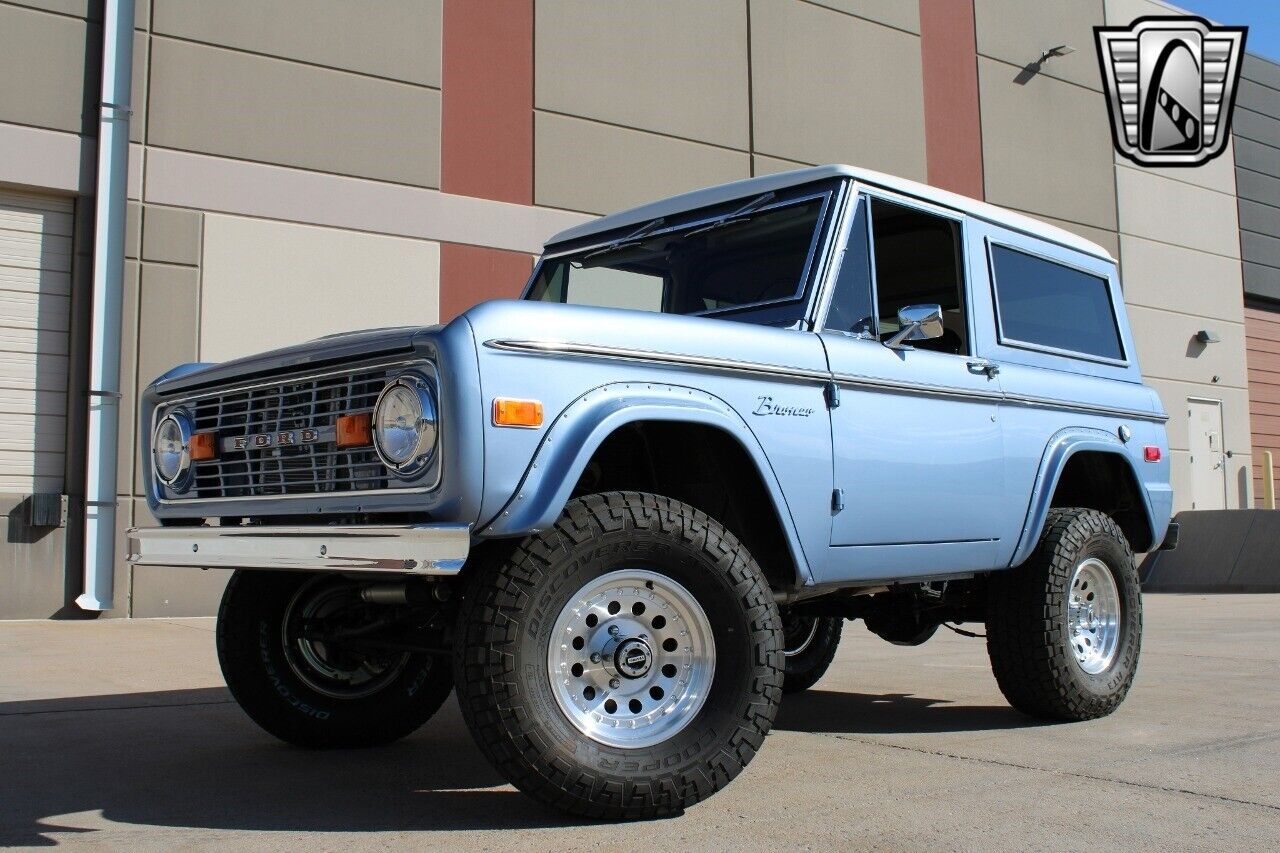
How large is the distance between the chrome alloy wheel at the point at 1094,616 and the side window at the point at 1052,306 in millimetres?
1022

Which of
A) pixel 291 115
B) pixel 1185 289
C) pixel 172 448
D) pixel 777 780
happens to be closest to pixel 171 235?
pixel 291 115

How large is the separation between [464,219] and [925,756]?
8.99 metres

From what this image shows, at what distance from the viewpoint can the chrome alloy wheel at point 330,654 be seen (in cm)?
446

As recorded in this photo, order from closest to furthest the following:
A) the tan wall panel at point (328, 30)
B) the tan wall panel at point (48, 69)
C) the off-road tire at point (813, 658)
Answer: the off-road tire at point (813, 658)
the tan wall panel at point (48, 69)
the tan wall panel at point (328, 30)

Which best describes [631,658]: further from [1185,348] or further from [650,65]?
[1185,348]

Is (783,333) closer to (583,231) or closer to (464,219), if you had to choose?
(583,231)

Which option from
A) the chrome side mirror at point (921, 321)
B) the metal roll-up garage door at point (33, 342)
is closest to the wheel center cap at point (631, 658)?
the chrome side mirror at point (921, 321)

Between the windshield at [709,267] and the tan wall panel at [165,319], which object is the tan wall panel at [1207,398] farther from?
the windshield at [709,267]

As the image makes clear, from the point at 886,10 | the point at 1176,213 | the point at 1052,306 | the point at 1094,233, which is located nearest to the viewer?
the point at 1052,306

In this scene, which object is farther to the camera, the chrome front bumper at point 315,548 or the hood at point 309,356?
the hood at point 309,356

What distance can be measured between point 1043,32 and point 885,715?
14848 mm

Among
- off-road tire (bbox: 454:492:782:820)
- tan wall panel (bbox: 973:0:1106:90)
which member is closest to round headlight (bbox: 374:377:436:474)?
off-road tire (bbox: 454:492:782:820)

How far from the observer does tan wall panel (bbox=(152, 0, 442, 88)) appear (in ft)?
36.4

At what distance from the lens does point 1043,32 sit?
17672mm
